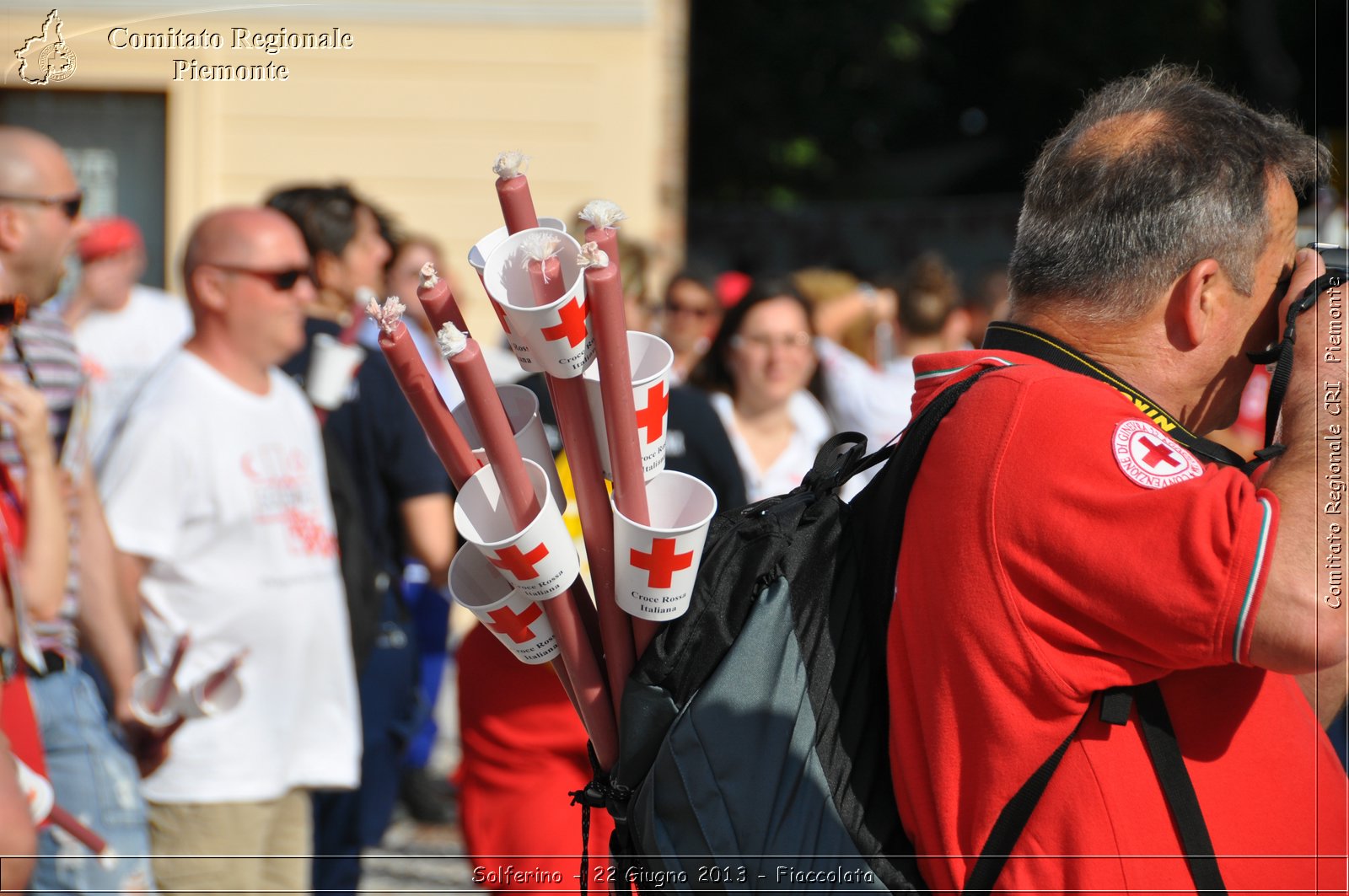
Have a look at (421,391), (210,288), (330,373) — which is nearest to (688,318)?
(330,373)

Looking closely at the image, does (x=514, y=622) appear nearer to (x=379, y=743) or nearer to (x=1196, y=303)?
(x=1196, y=303)

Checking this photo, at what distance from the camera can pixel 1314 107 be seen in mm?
2043

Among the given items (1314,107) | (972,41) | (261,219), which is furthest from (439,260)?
(972,41)

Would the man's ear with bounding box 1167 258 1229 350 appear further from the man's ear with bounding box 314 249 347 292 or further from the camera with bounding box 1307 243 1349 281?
the man's ear with bounding box 314 249 347 292

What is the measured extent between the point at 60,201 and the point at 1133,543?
2.68m

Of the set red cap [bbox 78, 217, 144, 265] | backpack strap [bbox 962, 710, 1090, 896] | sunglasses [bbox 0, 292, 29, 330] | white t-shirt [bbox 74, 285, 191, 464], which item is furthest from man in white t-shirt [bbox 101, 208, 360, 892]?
red cap [bbox 78, 217, 144, 265]

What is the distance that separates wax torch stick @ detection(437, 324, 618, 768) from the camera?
143cm

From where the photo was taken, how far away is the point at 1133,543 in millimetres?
1475

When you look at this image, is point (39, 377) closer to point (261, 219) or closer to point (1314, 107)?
point (261, 219)

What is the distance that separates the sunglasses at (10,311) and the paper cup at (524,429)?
1.57m

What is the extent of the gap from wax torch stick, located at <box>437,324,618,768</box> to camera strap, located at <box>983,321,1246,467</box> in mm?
655

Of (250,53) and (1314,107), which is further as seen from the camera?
(250,53)

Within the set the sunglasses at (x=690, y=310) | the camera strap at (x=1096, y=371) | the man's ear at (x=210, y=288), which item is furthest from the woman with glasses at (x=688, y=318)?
the camera strap at (x=1096, y=371)

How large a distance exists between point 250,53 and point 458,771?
153 cm
